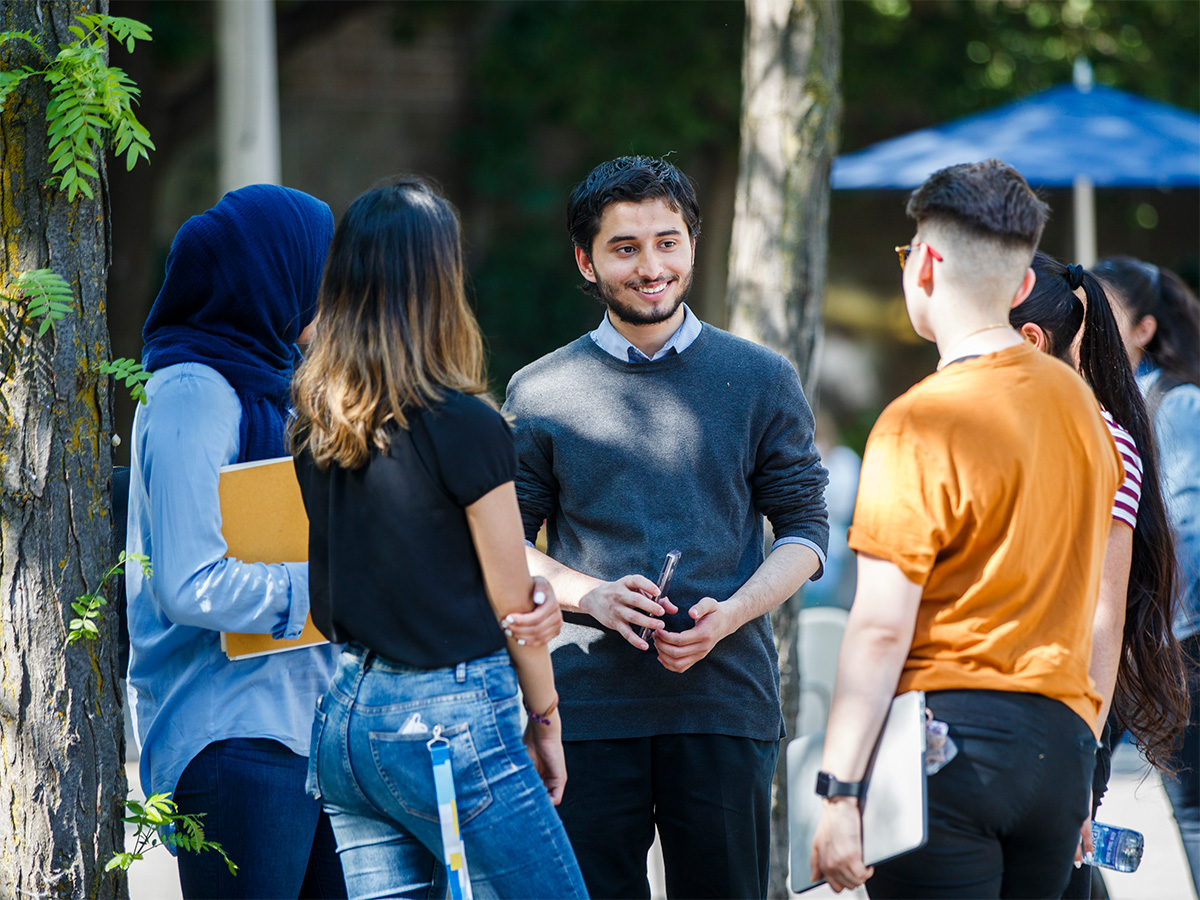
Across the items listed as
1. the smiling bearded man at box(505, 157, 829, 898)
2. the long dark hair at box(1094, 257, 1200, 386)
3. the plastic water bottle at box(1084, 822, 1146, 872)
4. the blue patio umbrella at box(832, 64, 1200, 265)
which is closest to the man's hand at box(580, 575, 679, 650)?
the smiling bearded man at box(505, 157, 829, 898)

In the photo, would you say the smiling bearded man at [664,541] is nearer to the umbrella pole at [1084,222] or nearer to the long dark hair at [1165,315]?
the long dark hair at [1165,315]

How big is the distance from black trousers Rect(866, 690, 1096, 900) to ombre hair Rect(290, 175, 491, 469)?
0.97m

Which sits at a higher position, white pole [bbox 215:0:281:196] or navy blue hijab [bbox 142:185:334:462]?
white pole [bbox 215:0:281:196]

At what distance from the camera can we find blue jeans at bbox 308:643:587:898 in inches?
76.5

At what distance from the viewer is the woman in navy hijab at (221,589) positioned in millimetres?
2297

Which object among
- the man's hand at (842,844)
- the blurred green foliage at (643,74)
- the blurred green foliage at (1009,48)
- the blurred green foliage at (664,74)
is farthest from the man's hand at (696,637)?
the blurred green foliage at (1009,48)

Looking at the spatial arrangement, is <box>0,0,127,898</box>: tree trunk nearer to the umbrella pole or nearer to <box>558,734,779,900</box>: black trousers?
<box>558,734,779,900</box>: black trousers

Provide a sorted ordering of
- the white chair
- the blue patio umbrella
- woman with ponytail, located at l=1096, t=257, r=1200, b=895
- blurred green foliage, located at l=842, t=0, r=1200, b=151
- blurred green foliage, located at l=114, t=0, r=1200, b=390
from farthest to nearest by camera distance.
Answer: blurred green foliage, located at l=842, t=0, r=1200, b=151 → blurred green foliage, located at l=114, t=0, r=1200, b=390 → the blue patio umbrella → the white chair → woman with ponytail, located at l=1096, t=257, r=1200, b=895

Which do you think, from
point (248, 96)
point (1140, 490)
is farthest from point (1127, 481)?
point (248, 96)

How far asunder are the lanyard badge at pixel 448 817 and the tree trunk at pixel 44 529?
87 centimetres

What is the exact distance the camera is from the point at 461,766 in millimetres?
1930

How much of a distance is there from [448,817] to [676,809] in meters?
0.87

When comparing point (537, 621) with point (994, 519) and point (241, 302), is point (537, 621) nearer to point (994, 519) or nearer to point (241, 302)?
point (994, 519)

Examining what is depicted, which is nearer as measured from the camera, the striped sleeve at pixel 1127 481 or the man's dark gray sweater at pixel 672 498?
the striped sleeve at pixel 1127 481
